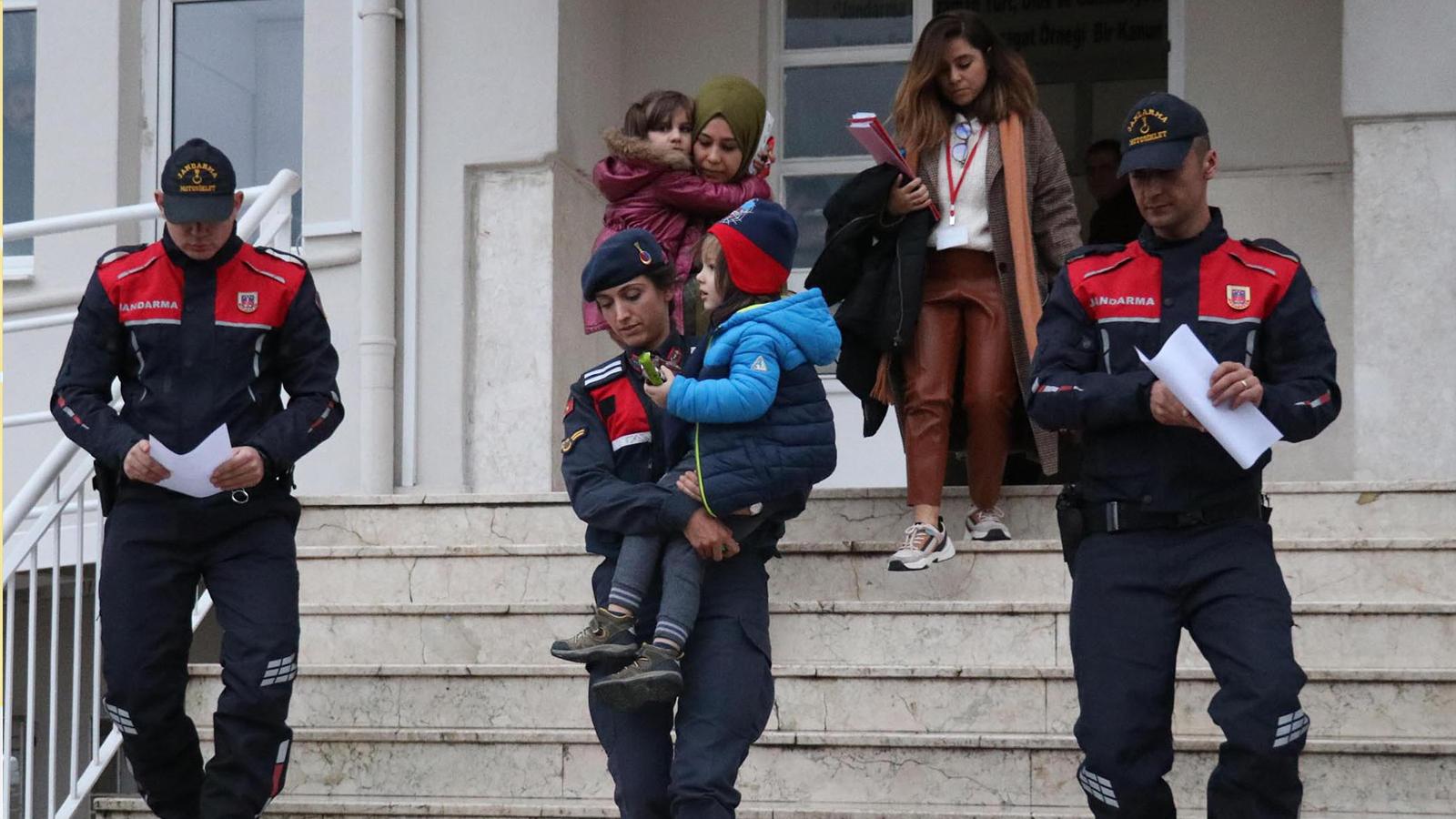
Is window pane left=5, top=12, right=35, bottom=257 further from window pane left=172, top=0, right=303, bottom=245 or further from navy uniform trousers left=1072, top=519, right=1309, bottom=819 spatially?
navy uniform trousers left=1072, top=519, right=1309, bottom=819

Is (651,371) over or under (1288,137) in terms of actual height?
under

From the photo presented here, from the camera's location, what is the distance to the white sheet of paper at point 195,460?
15.1 ft

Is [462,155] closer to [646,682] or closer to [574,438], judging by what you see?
[574,438]

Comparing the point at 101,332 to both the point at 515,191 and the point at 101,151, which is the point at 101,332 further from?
the point at 101,151

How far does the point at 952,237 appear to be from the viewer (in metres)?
5.84

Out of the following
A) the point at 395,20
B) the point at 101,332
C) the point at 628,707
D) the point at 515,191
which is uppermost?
the point at 395,20

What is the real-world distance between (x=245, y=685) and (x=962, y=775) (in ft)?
5.92

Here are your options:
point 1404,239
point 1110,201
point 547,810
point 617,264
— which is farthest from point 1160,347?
point 1110,201

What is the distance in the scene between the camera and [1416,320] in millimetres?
6500

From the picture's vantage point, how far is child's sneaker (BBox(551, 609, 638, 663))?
13.1ft

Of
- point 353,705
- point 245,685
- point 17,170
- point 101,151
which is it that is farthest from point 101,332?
point 17,170

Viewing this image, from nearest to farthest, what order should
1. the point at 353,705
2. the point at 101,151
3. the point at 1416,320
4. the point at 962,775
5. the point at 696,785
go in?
the point at 696,785
the point at 962,775
the point at 353,705
the point at 1416,320
the point at 101,151

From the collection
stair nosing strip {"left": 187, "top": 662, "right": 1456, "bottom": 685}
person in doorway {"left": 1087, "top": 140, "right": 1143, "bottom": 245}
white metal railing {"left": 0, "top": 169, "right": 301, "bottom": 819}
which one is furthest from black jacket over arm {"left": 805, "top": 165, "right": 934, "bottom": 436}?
white metal railing {"left": 0, "top": 169, "right": 301, "bottom": 819}

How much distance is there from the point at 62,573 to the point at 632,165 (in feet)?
10.4
